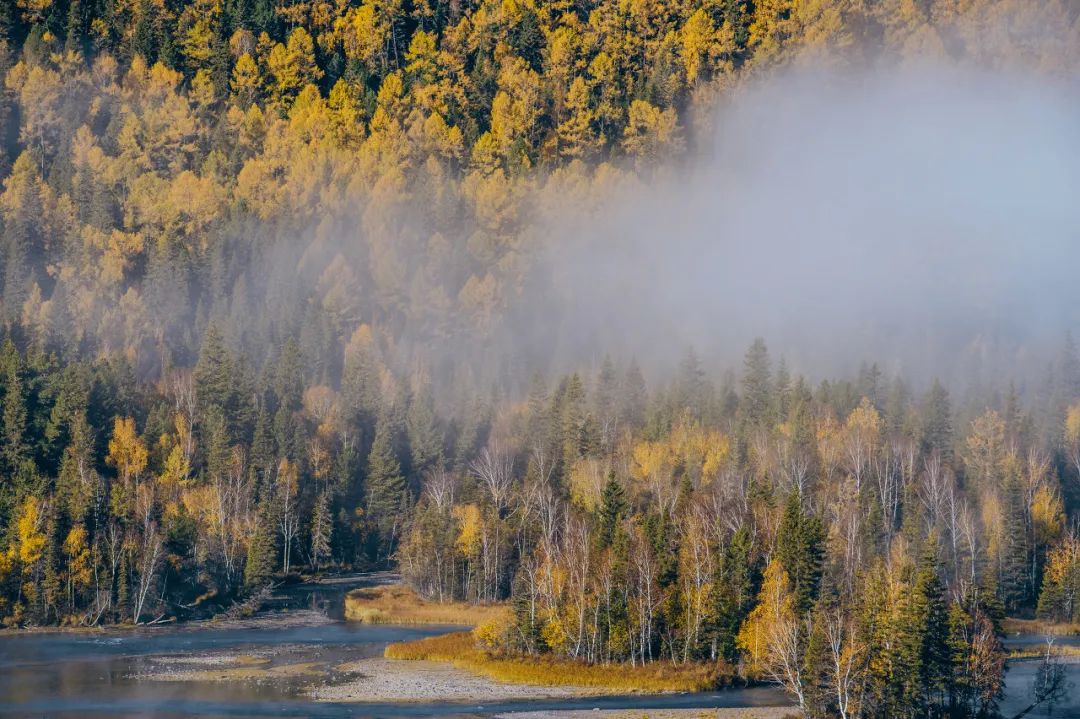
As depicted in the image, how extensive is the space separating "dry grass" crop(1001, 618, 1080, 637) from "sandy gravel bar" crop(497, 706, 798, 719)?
4196 centimetres

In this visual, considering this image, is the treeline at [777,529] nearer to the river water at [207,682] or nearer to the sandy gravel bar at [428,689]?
the sandy gravel bar at [428,689]

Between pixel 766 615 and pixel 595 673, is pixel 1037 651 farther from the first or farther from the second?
pixel 595 673

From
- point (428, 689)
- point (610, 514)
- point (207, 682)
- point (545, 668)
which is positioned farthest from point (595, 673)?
point (207, 682)

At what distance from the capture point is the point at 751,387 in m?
185

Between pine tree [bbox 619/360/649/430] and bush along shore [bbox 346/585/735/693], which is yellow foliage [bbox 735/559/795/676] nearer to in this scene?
bush along shore [bbox 346/585/735/693]

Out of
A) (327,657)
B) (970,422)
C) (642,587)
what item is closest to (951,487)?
(970,422)

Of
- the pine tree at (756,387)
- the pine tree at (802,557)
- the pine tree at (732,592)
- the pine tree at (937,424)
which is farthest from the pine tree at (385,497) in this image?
the pine tree at (802,557)

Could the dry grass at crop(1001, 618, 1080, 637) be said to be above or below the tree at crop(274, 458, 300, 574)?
below

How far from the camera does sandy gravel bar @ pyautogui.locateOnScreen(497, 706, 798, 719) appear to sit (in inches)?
3351

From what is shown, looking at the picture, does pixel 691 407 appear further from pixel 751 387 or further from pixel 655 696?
pixel 655 696

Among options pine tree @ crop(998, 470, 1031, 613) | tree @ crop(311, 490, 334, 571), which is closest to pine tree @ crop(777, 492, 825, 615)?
pine tree @ crop(998, 470, 1031, 613)

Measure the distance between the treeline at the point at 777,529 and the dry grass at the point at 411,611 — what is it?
2.51 meters

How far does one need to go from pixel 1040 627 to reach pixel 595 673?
46.8 m

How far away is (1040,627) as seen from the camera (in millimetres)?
123812
